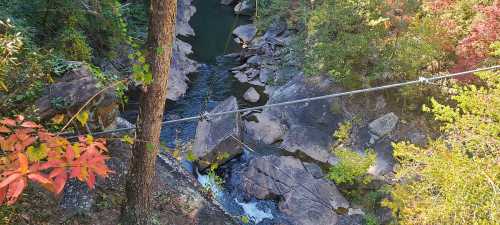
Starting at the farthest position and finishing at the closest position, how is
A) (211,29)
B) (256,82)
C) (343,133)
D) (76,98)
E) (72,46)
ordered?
(211,29), (256,82), (343,133), (72,46), (76,98)

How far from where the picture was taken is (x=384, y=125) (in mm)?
10219

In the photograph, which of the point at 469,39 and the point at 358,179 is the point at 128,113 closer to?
the point at 358,179

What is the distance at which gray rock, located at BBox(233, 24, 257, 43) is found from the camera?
17.3 m

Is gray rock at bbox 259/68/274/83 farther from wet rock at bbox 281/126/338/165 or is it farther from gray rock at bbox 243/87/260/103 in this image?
wet rock at bbox 281/126/338/165

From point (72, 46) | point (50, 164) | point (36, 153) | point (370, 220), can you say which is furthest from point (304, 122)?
point (50, 164)

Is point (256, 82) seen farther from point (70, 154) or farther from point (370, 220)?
point (70, 154)

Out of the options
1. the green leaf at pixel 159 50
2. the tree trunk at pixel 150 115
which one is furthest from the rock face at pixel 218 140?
the green leaf at pixel 159 50

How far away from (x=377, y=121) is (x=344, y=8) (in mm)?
3248

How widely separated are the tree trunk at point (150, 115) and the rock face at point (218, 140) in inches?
202

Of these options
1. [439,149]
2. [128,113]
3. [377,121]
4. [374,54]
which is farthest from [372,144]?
[128,113]

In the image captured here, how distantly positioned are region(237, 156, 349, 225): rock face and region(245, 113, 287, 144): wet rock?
4.02ft

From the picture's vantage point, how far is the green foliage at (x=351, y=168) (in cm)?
898

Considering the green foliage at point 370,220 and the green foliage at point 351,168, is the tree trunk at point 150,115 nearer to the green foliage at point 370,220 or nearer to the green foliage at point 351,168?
the green foliage at point 370,220

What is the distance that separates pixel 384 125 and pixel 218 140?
172 inches
